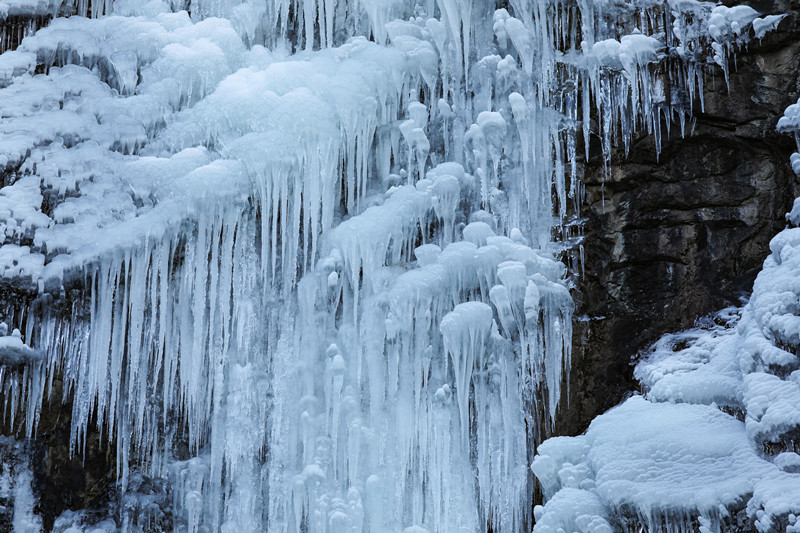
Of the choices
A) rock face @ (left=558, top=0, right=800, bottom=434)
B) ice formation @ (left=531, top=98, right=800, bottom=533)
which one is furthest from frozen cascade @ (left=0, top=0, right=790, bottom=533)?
ice formation @ (left=531, top=98, right=800, bottom=533)

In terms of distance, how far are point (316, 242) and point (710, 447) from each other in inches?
137

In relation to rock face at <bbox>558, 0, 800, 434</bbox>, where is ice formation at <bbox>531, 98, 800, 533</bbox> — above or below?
below

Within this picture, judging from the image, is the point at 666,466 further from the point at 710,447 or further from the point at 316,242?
the point at 316,242

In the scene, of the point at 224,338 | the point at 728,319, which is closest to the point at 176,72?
the point at 224,338

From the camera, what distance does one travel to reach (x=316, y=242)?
6574 millimetres

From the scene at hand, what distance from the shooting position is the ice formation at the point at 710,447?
13.0 feet

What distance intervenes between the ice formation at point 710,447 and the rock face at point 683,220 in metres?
1.21

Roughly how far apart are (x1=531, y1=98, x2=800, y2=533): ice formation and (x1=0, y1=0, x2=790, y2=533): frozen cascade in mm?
1319

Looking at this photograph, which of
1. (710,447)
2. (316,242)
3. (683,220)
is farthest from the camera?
(316,242)

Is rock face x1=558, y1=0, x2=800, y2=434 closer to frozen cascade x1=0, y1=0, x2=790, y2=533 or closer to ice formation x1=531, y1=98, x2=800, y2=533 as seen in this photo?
frozen cascade x1=0, y1=0, x2=790, y2=533

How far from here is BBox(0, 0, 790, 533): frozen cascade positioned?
6.21 m

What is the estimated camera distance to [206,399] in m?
6.74

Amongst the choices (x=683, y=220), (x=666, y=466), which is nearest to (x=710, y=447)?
(x=666, y=466)

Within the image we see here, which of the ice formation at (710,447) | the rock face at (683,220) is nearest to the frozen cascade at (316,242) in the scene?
→ the rock face at (683,220)
